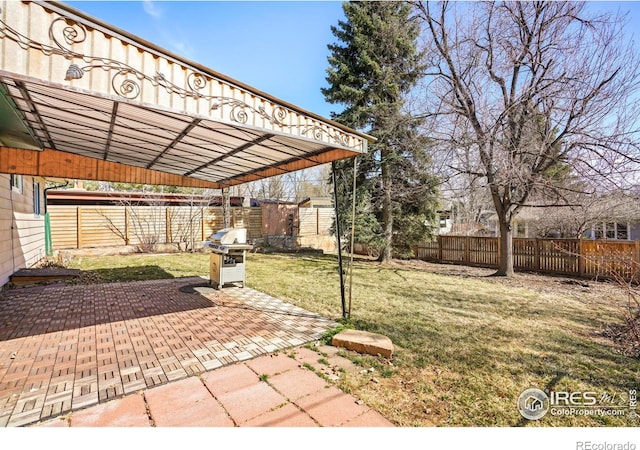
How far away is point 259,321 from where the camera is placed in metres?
4.14

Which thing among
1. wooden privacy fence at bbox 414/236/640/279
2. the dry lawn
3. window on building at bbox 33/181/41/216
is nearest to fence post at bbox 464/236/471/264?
wooden privacy fence at bbox 414/236/640/279

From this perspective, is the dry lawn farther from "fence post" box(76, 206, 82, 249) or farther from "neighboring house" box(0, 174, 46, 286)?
"fence post" box(76, 206, 82, 249)

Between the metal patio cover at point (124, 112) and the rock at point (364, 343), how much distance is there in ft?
7.72

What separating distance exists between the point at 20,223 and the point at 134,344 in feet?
22.0

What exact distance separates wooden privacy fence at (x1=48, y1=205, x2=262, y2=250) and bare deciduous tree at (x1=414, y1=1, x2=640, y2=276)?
1048cm

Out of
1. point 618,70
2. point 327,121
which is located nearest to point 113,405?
point 327,121

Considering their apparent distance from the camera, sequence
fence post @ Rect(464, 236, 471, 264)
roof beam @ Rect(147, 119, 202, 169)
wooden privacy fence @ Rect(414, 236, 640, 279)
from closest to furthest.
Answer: roof beam @ Rect(147, 119, 202, 169) → wooden privacy fence @ Rect(414, 236, 640, 279) → fence post @ Rect(464, 236, 471, 264)

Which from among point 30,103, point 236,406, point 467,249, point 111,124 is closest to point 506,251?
point 467,249

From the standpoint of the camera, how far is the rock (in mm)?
3154

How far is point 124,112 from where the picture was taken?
3.34m

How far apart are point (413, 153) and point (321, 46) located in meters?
5.84

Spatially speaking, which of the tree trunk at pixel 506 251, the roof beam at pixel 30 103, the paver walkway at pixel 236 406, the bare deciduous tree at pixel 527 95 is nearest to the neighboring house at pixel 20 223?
the roof beam at pixel 30 103

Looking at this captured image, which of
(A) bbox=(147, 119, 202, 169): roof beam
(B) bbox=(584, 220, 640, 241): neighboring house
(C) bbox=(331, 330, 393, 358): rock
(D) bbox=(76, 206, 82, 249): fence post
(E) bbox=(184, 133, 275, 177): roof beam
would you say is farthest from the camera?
(B) bbox=(584, 220, 640, 241): neighboring house
